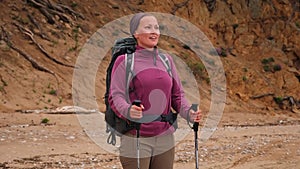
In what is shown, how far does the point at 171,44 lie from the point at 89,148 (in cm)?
1439

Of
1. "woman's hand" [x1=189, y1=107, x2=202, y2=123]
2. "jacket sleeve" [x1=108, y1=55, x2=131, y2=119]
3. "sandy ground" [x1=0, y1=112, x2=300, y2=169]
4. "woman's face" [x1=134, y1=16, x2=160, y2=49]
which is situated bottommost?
"sandy ground" [x1=0, y1=112, x2=300, y2=169]

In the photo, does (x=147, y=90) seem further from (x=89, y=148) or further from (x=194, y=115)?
(x=89, y=148)

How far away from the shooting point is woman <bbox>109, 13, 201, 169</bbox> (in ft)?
11.0

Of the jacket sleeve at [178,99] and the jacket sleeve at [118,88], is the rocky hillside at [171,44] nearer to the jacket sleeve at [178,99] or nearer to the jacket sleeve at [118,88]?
the jacket sleeve at [178,99]

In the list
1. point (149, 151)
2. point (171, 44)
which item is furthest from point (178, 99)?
point (171, 44)

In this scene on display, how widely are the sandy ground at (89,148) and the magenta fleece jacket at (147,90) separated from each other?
17.4ft

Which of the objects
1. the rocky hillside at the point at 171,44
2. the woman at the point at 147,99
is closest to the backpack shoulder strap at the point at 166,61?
the woman at the point at 147,99

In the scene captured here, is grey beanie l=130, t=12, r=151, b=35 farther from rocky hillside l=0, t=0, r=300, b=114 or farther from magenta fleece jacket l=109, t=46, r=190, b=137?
rocky hillside l=0, t=0, r=300, b=114

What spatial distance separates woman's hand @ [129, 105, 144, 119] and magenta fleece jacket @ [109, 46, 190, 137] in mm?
71

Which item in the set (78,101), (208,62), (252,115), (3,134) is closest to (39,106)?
(78,101)

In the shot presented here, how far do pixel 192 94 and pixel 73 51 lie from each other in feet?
16.3

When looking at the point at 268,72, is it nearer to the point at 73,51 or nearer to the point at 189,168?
the point at 73,51

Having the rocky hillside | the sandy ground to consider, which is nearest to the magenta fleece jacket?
the sandy ground

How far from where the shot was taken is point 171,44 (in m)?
24.1
